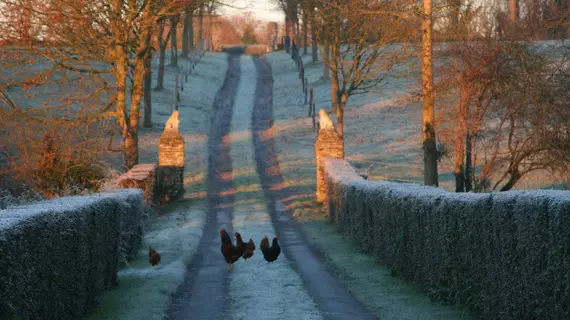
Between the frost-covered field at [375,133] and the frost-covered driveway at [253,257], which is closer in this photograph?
the frost-covered driveway at [253,257]

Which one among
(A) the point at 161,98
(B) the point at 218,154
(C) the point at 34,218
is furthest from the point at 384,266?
(A) the point at 161,98

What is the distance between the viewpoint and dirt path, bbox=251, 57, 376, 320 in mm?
13516

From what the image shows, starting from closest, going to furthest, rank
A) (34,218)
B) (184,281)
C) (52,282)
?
(34,218) < (52,282) < (184,281)

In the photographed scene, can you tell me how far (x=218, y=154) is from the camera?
42094mm

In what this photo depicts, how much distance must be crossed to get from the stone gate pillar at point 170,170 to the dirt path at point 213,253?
1457mm

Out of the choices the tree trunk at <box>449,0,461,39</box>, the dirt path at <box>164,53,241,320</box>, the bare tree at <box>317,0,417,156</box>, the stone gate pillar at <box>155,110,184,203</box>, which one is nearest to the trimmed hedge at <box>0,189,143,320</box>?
the dirt path at <box>164,53,241,320</box>

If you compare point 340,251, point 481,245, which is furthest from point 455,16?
point 481,245

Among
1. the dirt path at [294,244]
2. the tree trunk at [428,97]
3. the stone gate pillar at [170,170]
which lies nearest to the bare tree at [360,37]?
the dirt path at [294,244]

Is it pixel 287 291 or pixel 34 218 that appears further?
pixel 287 291

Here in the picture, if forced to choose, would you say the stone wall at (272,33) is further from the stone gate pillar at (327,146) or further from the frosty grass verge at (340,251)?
the stone gate pillar at (327,146)

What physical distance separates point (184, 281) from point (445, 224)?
6180 millimetres

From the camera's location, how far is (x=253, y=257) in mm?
19500

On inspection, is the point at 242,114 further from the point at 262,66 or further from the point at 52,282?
the point at 52,282

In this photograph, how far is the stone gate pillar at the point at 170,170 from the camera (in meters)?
31.2
